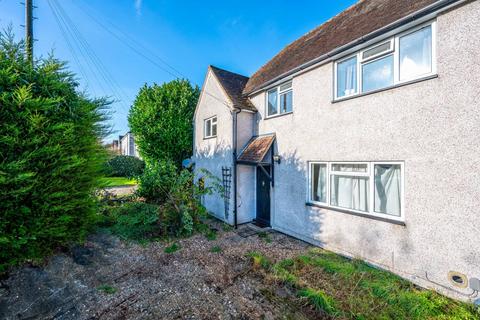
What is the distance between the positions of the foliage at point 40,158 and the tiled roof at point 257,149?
18.5 feet

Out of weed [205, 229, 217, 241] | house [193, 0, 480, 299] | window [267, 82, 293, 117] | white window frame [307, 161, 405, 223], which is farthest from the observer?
window [267, 82, 293, 117]

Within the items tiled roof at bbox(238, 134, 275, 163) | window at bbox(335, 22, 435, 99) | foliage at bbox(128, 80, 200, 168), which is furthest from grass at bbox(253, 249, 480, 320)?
foliage at bbox(128, 80, 200, 168)

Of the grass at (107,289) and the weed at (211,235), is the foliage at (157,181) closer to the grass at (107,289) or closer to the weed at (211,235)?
the weed at (211,235)

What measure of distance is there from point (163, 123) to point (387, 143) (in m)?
14.9

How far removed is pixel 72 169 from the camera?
5.73 metres

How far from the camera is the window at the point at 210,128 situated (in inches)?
451

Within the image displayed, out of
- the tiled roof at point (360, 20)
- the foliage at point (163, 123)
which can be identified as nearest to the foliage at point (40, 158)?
the tiled roof at point (360, 20)

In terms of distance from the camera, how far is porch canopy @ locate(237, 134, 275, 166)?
8203 mm

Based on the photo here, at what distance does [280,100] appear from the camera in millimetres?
8734

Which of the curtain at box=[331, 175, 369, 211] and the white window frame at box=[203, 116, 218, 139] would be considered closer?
the curtain at box=[331, 175, 369, 211]

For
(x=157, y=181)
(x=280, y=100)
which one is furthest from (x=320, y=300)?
(x=157, y=181)

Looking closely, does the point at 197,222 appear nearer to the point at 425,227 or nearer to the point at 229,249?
the point at 229,249

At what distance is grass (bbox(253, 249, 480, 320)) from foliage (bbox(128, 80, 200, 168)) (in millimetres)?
12897

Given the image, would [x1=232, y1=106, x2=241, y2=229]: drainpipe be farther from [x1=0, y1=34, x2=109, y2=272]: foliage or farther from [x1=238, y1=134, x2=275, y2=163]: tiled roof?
[x1=0, y1=34, x2=109, y2=272]: foliage
